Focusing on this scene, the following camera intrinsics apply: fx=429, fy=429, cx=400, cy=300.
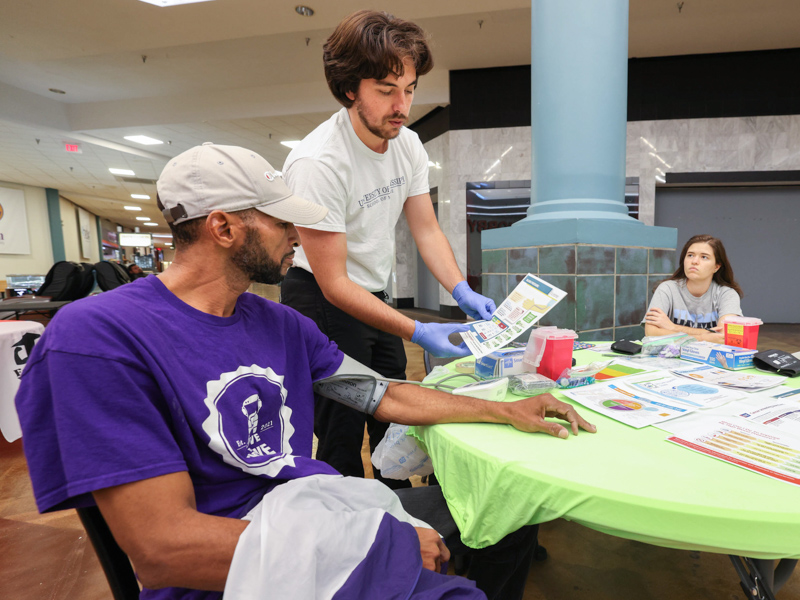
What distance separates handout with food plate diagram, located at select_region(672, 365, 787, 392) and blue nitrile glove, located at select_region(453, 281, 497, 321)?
579 millimetres

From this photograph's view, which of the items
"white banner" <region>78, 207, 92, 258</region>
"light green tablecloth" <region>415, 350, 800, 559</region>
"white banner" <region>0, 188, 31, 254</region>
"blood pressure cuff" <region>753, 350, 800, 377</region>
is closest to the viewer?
"light green tablecloth" <region>415, 350, 800, 559</region>

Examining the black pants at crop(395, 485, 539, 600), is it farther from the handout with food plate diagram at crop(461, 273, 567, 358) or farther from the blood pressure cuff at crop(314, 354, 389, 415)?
the handout with food plate diagram at crop(461, 273, 567, 358)

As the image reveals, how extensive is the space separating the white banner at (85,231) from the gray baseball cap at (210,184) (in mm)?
20390

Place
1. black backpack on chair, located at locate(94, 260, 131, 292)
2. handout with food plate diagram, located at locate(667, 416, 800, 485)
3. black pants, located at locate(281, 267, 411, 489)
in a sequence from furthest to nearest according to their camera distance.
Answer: black backpack on chair, located at locate(94, 260, 131, 292) → black pants, located at locate(281, 267, 411, 489) → handout with food plate diagram, located at locate(667, 416, 800, 485)

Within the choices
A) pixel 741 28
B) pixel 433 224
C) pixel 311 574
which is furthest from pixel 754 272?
pixel 311 574

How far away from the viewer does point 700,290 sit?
7.78 feet

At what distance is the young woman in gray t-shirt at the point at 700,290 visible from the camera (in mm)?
2299

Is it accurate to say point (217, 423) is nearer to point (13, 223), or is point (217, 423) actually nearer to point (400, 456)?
point (400, 456)

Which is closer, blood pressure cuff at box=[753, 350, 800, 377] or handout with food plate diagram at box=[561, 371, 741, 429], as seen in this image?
handout with food plate diagram at box=[561, 371, 741, 429]

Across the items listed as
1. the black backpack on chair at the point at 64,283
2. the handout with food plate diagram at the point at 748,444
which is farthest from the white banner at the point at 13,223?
the handout with food plate diagram at the point at 748,444

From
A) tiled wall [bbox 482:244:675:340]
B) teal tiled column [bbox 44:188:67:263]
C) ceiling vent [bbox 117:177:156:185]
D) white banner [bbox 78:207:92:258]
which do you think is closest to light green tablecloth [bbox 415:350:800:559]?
tiled wall [bbox 482:244:675:340]

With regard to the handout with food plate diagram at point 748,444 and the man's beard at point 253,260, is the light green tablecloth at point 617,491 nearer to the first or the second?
the handout with food plate diagram at point 748,444

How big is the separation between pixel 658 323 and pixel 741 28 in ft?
20.0

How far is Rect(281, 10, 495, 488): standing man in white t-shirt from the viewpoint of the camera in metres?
1.34
